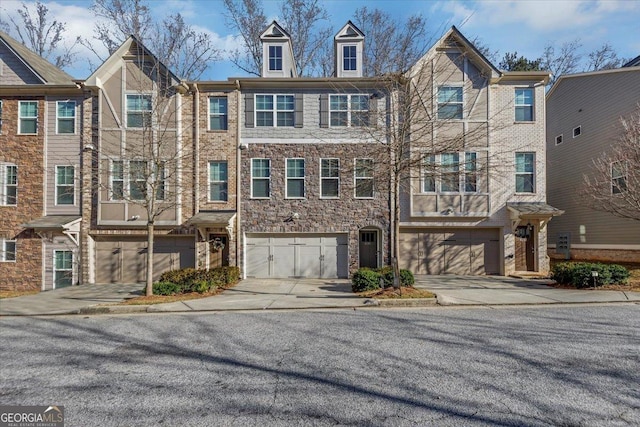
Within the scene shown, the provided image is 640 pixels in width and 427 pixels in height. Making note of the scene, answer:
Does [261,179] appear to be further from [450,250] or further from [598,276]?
[598,276]

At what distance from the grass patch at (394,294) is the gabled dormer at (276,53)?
11036 millimetres

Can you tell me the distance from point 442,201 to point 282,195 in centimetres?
730

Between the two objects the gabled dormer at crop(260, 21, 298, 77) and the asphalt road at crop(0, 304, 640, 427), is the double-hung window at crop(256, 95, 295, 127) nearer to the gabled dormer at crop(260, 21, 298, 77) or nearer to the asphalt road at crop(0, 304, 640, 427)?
the gabled dormer at crop(260, 21, 298, 77)

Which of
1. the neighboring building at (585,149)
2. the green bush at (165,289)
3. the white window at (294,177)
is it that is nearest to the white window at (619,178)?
the neighboring building at (585,149)

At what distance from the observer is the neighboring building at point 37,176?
47.2 feet

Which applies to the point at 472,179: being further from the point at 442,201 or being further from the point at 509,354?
the point at 509,354

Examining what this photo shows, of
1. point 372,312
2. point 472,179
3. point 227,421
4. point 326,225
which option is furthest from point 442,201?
point 227,421

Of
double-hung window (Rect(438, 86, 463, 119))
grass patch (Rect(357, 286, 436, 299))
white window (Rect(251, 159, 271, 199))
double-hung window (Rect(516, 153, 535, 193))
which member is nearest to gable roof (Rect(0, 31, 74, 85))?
white window (Rect(251, 159, 271, 199))

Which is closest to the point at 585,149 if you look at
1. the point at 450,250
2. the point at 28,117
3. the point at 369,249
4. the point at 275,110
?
the point at 450,250

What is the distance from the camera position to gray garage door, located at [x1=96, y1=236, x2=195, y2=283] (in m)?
14.6

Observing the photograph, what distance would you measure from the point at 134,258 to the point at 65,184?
15.0 ft

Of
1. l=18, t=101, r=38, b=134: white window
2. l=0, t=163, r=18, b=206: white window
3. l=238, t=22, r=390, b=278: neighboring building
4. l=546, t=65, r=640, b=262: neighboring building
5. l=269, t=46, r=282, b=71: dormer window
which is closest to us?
l=0, t=163, r=18, b=206: white window

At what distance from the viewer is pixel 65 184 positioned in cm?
1462

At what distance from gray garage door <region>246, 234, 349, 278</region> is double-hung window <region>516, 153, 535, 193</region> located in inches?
333
